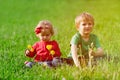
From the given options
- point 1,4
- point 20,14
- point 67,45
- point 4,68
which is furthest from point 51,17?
point 4,68

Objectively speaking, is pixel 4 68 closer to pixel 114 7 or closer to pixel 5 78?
pixel 5 78

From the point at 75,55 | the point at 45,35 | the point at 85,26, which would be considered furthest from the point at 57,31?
the point at 75,55

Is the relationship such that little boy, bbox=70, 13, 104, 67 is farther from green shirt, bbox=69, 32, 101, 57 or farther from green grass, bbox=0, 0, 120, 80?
green grass, bbox=0, 0, 120, 80

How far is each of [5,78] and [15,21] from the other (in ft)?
11.0

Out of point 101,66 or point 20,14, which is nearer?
point 101,66

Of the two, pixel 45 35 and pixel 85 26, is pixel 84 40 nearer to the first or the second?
pixel 85 26

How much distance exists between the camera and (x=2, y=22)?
26.2 feet

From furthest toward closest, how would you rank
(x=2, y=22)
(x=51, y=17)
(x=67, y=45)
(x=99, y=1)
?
(x=99, y=1)
(x=51, y=17)
(x=2, y=22)
(x=67, y=45)

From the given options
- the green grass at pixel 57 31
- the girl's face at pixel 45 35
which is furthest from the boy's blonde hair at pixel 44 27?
the green grass at pixel 57 31

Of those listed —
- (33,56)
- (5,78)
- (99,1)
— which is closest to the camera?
(5,78)

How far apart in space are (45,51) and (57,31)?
0.39 metres

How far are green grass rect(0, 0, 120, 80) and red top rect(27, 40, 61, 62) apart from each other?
116mm

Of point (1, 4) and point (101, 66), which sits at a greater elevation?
point (1, 4)

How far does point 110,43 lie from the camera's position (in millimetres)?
5836
